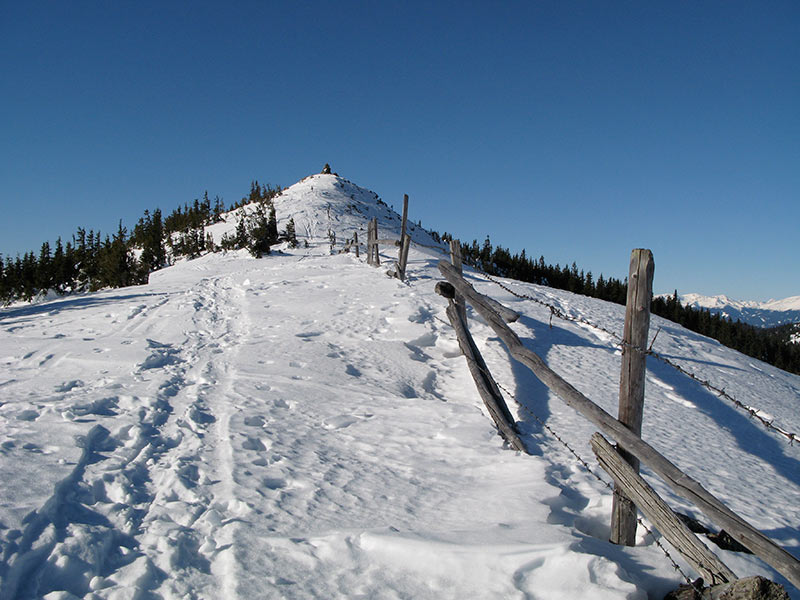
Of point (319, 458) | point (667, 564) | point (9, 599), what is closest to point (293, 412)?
point (319, 458)

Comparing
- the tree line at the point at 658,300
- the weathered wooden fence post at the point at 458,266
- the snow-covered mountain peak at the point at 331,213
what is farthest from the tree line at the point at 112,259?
the tree line at the point at 658,300

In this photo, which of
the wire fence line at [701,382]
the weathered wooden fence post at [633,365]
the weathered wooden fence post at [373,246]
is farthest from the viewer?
the weathered wooden fence post at [373,246]

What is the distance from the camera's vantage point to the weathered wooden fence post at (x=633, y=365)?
354cm

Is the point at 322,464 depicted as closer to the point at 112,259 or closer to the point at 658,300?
the point at 112,259

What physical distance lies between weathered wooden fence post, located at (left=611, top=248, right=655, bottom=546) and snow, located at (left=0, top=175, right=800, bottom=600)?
0.25 meters

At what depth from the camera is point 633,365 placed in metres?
3.60

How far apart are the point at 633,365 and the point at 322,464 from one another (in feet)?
10.2

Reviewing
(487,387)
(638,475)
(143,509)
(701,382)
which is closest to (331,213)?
(487,387)

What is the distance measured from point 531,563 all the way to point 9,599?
3.16 m

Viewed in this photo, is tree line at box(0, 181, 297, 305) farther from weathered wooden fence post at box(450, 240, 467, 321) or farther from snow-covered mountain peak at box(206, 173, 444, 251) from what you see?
weathered wooden fence post at box(450, 240, 467, 321)

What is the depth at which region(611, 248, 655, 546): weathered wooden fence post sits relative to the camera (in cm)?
354

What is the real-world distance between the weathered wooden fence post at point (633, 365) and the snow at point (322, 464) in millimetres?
254

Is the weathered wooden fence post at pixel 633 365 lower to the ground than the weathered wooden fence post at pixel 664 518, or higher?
higher

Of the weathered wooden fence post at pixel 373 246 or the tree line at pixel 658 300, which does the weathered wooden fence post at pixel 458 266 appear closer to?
the weathered wooden fence post at pixel 373 246
